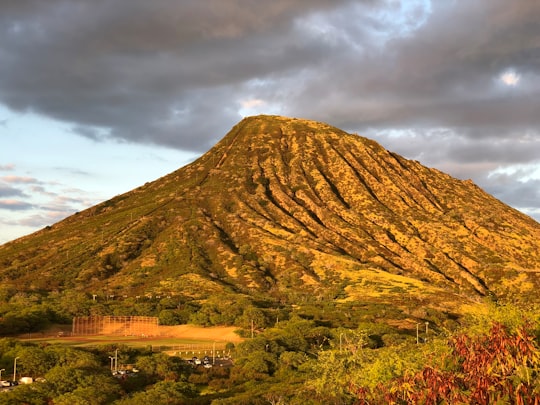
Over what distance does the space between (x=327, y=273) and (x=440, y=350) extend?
128269 mm

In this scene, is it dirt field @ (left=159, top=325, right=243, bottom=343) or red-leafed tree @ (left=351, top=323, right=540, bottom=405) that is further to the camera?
dirt field @ (left=159, top=325, right=243, bottom=343)

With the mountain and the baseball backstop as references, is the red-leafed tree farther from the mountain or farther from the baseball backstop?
the mountain

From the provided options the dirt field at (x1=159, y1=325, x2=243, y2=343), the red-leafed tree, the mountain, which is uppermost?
the mountain

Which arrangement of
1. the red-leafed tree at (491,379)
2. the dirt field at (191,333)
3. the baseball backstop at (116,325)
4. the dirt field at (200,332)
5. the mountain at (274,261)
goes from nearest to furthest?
the red-leafed tree at (491,379) → the dirt field at (191,333) → the dirt field at (200,332) → the baseball backstop at (116,325) → the mountain at (274,261)

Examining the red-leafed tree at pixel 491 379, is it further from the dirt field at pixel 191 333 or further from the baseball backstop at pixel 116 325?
the baseball backstop at pixel 116 325

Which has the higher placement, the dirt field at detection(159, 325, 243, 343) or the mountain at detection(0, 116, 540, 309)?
the mountain at detection(0, 116, 540, 309)

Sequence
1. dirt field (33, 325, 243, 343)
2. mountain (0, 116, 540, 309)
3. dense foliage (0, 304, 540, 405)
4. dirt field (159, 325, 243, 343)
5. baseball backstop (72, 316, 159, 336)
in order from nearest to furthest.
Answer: dense foliage (0, 304, 540, 405) < dirt field (33, 325, 243, 343) < dirt field (159, 325, 243, 343) < baseball backstop (72, 316, 159, 336) < mountain (0, 116, 540, 309)

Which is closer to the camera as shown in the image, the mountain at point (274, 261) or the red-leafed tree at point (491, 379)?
the red-leafed tree at point (491, 379)

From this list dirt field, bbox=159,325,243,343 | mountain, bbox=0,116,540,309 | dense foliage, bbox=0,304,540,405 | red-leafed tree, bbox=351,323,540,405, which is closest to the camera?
red-leafed tree, bbox=351,323,540,405

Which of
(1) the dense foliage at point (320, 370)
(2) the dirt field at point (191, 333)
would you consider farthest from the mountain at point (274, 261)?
(1) the dense foliage at point (320, 370)

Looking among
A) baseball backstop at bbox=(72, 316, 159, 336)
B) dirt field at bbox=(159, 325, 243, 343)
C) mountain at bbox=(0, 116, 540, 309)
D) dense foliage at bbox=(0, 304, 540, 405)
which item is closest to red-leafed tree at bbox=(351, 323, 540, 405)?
dense foliage at bbox=(0, 304, 540, 405)

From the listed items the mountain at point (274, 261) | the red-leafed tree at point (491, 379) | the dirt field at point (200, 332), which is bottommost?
the dirt field at point (200, 332)

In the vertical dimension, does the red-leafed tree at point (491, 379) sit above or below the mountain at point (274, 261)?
below

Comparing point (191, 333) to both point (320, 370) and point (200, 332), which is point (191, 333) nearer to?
point (200, 332)
